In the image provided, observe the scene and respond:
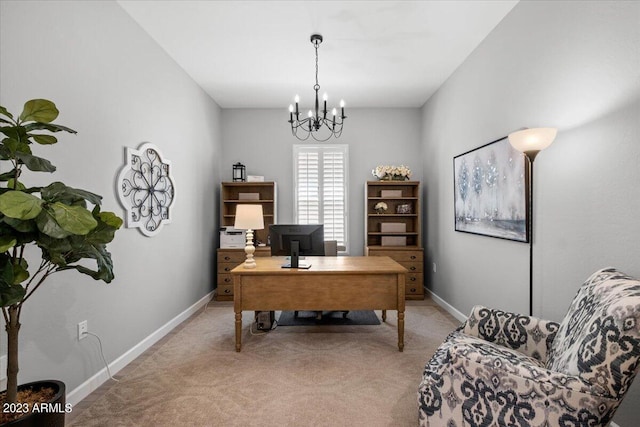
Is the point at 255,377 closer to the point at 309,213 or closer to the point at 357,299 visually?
the point at 357,299

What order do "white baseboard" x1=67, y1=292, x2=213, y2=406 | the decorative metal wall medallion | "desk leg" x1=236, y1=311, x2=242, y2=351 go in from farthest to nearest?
"desk leg" x1=236, y1=311, x2=242, y2=351, the decorative metal wall medallion, "white baseboard" x1=67, y1=292, x2=213, y2=406

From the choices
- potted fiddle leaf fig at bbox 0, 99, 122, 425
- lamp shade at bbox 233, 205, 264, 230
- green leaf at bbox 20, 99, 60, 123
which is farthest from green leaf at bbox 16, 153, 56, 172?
lamp shade at bbox 233, 205, 264, 230

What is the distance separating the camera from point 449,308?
158 inches

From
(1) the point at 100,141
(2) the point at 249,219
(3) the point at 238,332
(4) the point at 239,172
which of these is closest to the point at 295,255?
(2) the point at 249,219

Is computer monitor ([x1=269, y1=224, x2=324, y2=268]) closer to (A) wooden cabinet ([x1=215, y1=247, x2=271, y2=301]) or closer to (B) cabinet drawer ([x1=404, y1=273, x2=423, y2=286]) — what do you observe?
(A) wooden cabinet ([x1=215, y1=247, x2=271, y2=301])

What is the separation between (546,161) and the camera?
2.30 m

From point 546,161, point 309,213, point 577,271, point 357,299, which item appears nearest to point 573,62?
point 546,161

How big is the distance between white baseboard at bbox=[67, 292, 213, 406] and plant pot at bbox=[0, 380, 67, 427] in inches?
34.1

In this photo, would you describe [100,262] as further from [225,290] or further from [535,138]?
[225,290]

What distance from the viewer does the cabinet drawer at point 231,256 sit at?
4.61 metres

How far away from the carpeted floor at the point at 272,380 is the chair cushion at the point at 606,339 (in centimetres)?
103

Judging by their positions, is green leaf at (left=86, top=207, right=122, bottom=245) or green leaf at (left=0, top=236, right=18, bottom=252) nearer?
green leaf at (left=0, top=236, right=18, bottom=252)

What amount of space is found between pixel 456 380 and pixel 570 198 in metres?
1.43

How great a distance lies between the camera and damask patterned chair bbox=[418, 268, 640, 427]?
3.96ft
